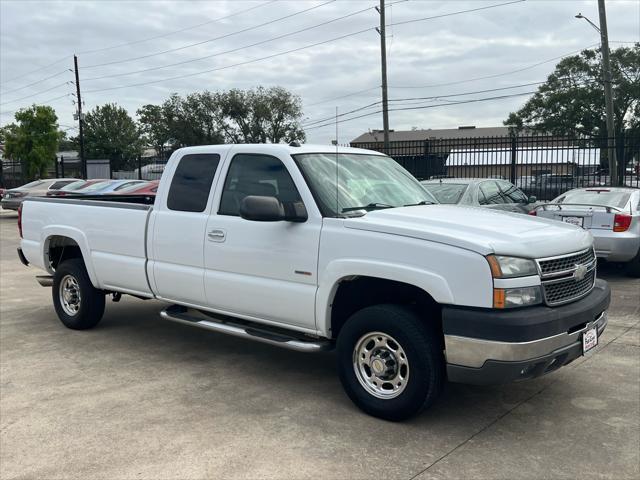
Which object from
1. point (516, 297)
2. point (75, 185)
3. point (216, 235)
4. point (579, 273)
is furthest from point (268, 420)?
point (75, 185)

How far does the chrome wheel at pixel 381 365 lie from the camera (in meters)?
4.18

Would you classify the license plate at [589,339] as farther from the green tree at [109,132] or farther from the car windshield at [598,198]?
the green tree at [109,132]

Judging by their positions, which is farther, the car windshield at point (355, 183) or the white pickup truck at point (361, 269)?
the car windshield at point (355, 183)

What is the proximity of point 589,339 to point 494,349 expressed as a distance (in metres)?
0.92

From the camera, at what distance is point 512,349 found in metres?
3.71

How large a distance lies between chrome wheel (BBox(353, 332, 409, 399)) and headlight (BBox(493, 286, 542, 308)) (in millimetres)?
759

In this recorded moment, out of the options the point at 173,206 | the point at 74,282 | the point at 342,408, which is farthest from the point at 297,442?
the point at 74,282

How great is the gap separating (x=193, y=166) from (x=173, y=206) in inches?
16.1

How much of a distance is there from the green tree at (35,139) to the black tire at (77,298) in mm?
34703

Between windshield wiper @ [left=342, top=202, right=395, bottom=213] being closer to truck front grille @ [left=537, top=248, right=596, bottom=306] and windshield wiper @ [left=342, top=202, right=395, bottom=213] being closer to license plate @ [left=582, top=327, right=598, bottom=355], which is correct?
truck front grille @ [left=537, top=248, right=596, bottom=306]

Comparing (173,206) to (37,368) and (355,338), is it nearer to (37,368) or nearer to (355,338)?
(37,368)

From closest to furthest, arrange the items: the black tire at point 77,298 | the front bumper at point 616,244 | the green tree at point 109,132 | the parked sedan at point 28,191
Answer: the black tire at point 77,298 → the front bumper at point 616,244 → the parked sedan at point 28,191 → the green tree at point 109,132

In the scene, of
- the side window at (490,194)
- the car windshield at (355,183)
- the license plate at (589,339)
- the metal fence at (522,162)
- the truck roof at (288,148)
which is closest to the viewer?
the license plate at (589,339)

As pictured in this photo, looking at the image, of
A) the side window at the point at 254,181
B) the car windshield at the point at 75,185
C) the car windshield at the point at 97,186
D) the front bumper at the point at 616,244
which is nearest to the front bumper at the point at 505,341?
the side window at the point at 254,181
